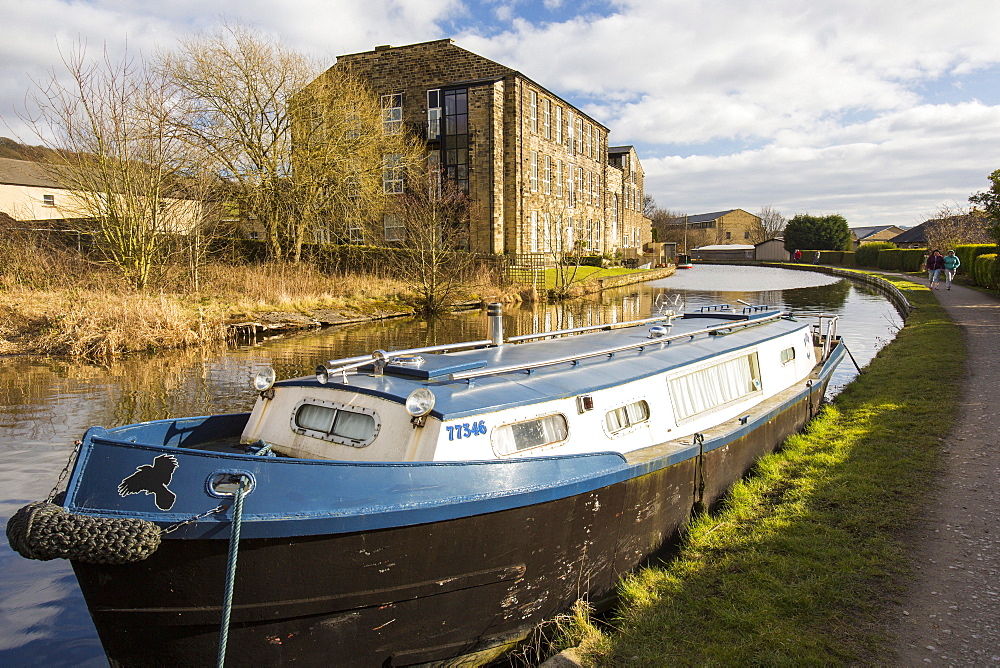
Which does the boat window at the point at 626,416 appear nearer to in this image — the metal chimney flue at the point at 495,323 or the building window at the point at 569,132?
the metal chimney flue at the point at 495,323

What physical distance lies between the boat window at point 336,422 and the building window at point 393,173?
28.5m

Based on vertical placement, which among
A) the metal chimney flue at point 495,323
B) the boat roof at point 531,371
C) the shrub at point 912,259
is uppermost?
the shrub at point 912,259

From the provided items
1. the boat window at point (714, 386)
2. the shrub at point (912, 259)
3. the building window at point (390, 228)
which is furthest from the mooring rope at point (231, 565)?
the shrub at point (912, 259)

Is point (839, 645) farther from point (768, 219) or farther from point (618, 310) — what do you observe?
point (768, 219)

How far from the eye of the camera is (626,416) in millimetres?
6484

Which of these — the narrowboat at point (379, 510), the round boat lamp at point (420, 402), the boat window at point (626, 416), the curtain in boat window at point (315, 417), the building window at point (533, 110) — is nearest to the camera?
the narrowboat at point (379, 510)

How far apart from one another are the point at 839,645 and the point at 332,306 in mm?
23472

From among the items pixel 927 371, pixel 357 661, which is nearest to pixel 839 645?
pixel 357 661

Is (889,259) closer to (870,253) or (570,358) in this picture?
(870,253)

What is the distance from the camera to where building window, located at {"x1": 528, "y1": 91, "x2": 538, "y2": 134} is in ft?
138

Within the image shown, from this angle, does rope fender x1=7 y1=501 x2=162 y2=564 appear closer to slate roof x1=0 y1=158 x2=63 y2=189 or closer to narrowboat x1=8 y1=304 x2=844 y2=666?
narrowboat x1=8 y1=304 x2=844 y2=666

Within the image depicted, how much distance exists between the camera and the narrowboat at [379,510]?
161 inches

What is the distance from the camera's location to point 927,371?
42.2 feet

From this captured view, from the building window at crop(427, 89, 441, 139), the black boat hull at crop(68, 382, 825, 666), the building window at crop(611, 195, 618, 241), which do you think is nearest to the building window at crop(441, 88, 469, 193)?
the building window at crop(427, 89, 441, 139)
